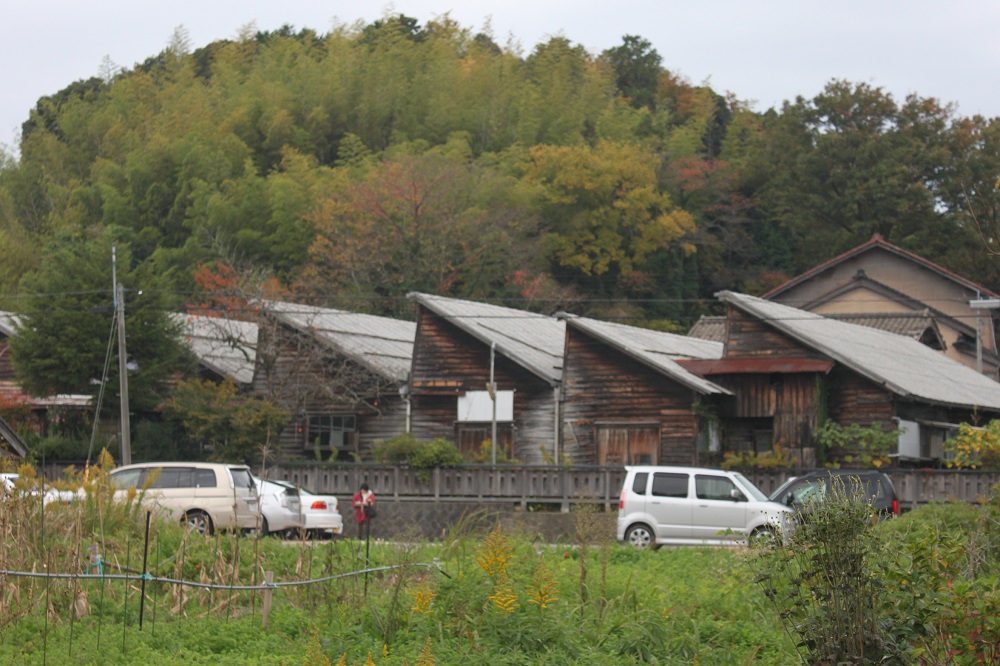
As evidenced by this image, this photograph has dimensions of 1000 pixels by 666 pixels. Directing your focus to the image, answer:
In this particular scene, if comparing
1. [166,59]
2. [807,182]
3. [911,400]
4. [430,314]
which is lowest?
[911,400]

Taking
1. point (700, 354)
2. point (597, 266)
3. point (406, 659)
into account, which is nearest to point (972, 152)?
point (597, 266)

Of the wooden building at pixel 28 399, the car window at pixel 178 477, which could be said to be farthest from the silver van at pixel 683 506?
the wooden building at pixel 28 399

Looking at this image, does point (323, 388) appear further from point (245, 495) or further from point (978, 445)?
point (978, 445)

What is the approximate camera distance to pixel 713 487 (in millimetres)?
23469

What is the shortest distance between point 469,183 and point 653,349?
2545 cm

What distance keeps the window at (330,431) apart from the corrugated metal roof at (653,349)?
25.7ft

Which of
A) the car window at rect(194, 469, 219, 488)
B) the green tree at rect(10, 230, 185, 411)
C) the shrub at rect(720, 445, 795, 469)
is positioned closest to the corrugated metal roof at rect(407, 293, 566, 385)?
the shrub at rect(720, 445, 795, 469)

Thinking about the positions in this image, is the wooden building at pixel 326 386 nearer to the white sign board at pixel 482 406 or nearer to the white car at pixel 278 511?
the white sign board at pixel 482 406

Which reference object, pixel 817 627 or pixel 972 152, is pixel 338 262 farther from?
pixel 817 627

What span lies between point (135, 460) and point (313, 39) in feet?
203

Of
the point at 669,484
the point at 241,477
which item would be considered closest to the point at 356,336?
the point at 241,477

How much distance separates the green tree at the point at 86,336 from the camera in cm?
3800

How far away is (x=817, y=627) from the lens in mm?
8422

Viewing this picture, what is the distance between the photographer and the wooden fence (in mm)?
29266
